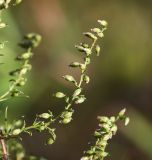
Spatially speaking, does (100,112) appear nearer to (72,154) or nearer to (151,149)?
(72,154)

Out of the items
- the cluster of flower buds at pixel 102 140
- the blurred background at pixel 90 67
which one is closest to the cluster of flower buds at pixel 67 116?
the cluster of flower buds at pixel 102 140

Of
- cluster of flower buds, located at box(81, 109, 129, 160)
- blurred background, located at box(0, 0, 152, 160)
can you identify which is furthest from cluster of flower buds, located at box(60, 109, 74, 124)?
blurred background, located at box(0, 0, 152, 160)

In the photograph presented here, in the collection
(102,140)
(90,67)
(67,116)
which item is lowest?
(90,67)

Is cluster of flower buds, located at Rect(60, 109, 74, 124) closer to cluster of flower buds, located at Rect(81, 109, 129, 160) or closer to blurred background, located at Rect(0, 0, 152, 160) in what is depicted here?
cluster of flower buds, located at Rect(81, 109, 129, 160)

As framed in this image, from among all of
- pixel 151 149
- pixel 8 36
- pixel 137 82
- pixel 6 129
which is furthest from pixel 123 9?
pixel 6 129

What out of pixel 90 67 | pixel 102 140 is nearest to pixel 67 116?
pixel 102 140

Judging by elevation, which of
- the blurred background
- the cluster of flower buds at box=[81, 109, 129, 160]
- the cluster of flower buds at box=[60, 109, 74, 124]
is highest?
the cluster of flower buds at box=[60, 109, 74, 124]

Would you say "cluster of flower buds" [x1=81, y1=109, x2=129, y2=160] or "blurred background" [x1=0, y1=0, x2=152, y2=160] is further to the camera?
"blurred background" [x1=0, y1=0, x2=152, y2=160]

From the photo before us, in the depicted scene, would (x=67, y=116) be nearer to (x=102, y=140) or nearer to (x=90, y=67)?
(x=102, y=140)
